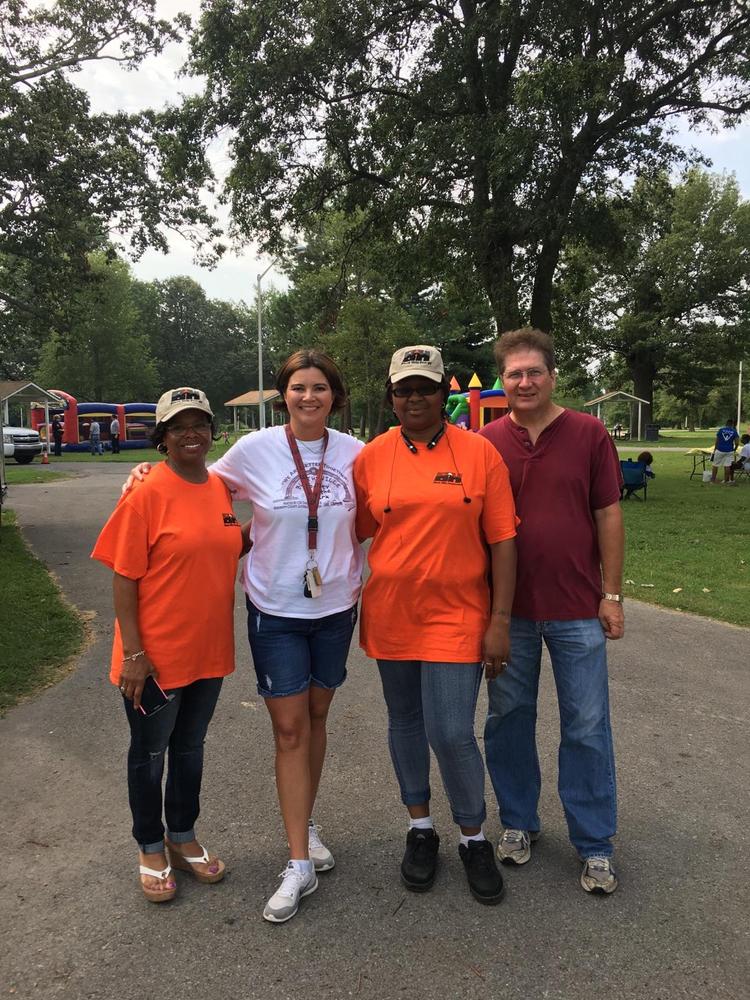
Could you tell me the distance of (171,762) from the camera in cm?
280

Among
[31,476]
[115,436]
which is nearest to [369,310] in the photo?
[115,436]

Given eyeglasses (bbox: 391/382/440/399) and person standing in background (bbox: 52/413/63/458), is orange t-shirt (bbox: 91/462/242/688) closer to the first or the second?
eyeglasses (bbox: 391/382/440/399)

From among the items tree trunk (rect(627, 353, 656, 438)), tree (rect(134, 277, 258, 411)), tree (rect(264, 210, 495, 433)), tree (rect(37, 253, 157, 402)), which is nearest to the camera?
tree (rect(264, 210, 495, 433))

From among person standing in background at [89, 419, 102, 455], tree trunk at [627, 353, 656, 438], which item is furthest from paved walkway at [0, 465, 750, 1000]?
tree trunk at [627, 353, 656, 438]

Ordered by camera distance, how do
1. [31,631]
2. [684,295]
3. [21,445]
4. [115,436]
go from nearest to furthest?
[31,631]
[21,445]
[115,436]
[684,295]

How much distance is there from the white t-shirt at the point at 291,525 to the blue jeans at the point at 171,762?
47 centimetres

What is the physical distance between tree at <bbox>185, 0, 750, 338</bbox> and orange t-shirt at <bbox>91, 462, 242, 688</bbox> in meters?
10.5

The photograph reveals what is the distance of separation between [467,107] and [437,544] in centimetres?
1408

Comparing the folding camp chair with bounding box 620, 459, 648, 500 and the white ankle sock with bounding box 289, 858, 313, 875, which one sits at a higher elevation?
the folding camp chair with bounding box 620, 459, 648, 500

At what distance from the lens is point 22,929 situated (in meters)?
2.44

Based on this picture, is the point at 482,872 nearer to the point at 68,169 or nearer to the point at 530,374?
the point at 530,374

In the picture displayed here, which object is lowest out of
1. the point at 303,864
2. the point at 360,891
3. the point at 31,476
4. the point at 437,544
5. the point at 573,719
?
the point at 360,891

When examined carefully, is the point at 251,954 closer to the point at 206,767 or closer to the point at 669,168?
the point at 206,767

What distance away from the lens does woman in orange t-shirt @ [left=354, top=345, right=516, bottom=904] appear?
8.33 feet
